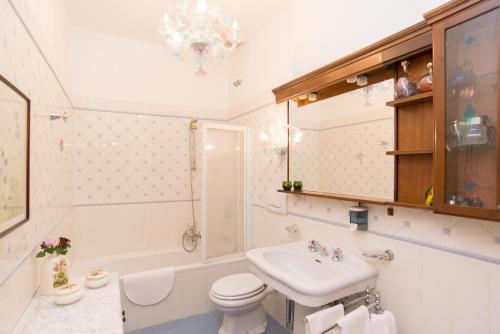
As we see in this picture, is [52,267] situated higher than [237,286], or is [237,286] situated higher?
[52,267]

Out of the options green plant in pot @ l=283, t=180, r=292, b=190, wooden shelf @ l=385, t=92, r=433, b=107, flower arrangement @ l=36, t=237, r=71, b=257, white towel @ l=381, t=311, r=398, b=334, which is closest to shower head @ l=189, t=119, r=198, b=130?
green plant in pot @ l=283, t=180, r=292, b=190

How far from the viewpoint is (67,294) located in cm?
141

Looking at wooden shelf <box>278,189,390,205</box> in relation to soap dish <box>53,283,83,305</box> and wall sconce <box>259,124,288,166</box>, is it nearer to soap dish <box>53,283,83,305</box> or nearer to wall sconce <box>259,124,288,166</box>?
wall sconce <box>259,124,288,166</box>

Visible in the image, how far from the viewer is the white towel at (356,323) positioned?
4.15 ft

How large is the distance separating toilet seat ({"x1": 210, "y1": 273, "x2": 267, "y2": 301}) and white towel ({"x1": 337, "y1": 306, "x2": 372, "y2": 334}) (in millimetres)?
1101

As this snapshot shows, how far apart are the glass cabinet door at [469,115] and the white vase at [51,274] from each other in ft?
6.53

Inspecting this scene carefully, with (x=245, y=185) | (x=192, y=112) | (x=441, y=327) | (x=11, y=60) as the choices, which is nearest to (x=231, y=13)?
(x=192, y=112)

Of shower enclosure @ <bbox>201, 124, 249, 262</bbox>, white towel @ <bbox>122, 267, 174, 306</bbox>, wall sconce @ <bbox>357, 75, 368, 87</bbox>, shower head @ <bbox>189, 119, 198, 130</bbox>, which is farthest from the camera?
shower head @ <bbox>189, 119, 198, 130</bbox>

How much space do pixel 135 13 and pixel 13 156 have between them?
2.24 m

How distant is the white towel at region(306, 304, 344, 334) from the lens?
132 centimetres

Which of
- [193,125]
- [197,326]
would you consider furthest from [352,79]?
[197,326]

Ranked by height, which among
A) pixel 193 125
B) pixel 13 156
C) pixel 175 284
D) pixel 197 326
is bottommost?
pixel 197 326

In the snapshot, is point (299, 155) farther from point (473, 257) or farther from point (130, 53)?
point (130, 53)

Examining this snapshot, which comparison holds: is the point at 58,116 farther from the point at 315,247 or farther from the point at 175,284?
the point at 315,247
